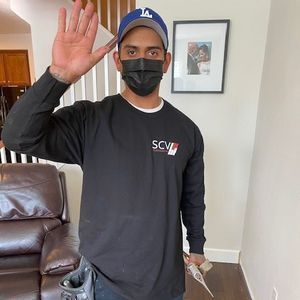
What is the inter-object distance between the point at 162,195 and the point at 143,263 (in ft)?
0.74

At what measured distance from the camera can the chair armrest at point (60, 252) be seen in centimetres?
140

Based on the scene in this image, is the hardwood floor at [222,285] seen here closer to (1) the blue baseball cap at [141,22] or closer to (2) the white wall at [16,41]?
(1) the blue baseball cap at [141,22]

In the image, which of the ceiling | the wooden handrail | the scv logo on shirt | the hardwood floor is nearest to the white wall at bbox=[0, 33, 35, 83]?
the ceiling

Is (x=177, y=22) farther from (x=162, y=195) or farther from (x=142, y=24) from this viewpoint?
(x=162, y=195)

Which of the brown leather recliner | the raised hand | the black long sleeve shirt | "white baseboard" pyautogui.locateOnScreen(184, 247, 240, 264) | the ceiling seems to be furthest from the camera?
the ceiling

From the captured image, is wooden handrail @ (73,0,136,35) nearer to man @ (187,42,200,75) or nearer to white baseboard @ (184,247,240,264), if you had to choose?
man @ (187,42,200,75)

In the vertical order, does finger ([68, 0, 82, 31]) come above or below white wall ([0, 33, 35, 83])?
below

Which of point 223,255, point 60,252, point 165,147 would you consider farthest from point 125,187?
point 223,255

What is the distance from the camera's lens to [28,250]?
1.68 m

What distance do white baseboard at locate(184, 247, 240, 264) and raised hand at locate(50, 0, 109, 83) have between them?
6.40ft

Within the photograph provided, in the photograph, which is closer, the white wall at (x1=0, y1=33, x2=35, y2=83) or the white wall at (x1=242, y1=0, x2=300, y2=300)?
the white wall at (x1=242, y1=0, x2=300, y2=300)

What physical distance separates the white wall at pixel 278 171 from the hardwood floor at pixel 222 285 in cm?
10

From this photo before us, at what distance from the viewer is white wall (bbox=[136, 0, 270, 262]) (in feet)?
5.85

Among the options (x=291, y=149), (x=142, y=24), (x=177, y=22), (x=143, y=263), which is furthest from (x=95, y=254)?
(x=177, y=22)
